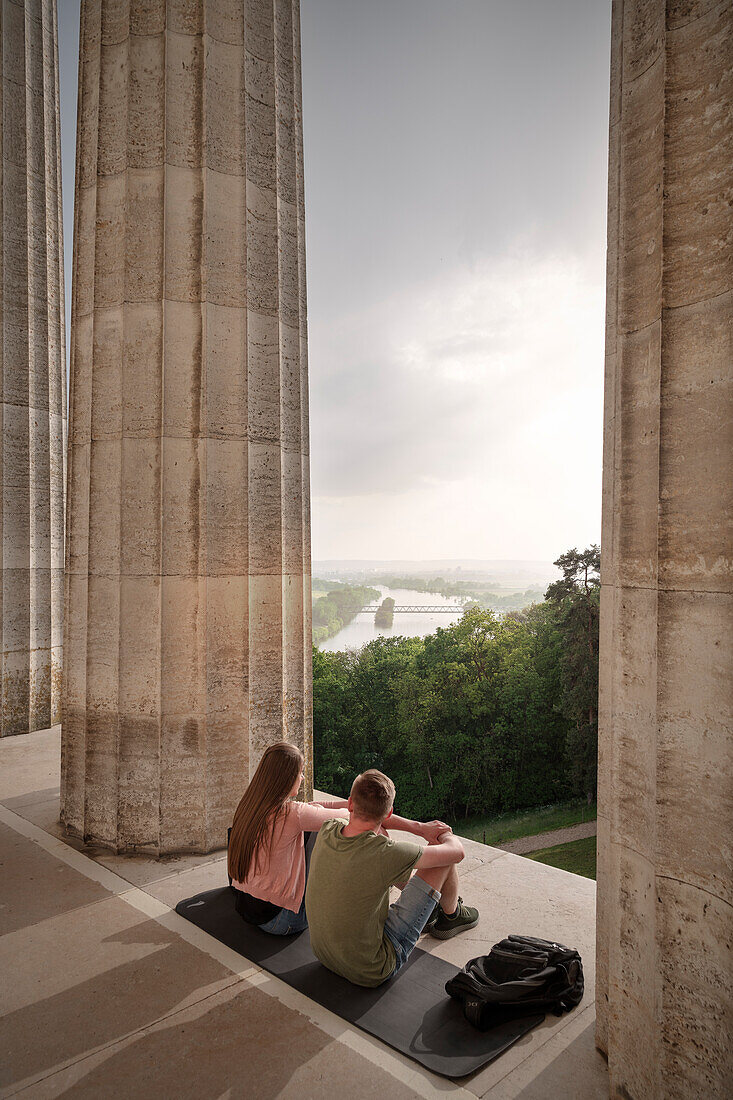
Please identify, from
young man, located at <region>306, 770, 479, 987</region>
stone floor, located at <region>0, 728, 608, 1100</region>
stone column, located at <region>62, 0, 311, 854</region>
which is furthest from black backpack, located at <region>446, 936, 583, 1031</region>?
stone column, located at <region>62, 0, 311, 854</region>

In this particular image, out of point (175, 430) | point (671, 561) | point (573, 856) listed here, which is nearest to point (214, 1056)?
point (671, 561)

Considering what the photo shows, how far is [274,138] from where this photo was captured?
783 centimetres

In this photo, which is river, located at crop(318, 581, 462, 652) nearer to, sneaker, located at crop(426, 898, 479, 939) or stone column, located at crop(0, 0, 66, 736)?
→ stone column, located at crop(0, 0, 66, 736)

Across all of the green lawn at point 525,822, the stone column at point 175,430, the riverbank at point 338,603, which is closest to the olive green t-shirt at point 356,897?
the stone column at point 175,430

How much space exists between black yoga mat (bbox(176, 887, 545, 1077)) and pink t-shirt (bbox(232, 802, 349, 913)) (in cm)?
36

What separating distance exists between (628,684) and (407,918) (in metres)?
2.44

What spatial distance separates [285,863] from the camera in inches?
217

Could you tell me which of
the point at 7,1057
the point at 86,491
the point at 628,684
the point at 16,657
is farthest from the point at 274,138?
the point at 16,657

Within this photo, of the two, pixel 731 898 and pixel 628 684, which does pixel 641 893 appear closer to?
pixel 731 898

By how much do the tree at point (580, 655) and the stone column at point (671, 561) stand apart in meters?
34.7

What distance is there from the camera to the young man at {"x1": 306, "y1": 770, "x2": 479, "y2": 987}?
4.64m

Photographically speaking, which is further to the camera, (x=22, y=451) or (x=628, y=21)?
(x=22, y=451)

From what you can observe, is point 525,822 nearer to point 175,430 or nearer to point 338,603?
point 175,430

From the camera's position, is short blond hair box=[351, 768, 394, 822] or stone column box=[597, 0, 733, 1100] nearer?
stone column box=[597, 0, 733, 1100]
